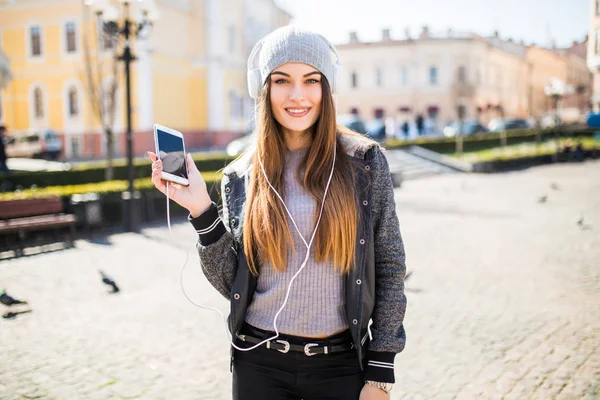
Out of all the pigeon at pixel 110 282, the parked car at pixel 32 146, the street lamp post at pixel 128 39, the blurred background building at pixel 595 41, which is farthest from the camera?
the blurred background building at pixel 595 41

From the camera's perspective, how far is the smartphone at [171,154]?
81.0 inches

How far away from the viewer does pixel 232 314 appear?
7.08 feet

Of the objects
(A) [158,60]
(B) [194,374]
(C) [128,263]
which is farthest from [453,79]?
(B) [194,374]

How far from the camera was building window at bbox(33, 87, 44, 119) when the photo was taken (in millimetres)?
32969

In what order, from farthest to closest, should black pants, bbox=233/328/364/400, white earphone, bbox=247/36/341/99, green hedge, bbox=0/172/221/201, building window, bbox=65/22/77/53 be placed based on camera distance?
building window, bbox=65/22/77/53 < green hedge, bbox=0/172/221/201 < white earphone, bbox=247/36/341/99 < black pants, bbox=233/328/364/400

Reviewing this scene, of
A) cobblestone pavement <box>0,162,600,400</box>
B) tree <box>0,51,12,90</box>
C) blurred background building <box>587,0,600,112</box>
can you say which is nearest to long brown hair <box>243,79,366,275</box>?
cobblestone pavement <box>0,162,600,400</box>

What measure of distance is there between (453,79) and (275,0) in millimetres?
20549

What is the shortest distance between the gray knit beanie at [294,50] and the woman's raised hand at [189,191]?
19.3 inches

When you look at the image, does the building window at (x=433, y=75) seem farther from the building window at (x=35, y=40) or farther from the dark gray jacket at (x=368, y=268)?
the dark gray jacket at (x=368, y=268)

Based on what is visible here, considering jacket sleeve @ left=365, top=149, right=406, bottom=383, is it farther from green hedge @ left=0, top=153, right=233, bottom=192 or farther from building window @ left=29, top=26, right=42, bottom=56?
building window @ left=29, top=26, right=42, bottom=56

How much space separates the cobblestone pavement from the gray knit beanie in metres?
2.94

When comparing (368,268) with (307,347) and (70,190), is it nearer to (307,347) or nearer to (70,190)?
(307,347)

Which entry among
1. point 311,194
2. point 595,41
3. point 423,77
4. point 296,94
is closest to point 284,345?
point 311,194

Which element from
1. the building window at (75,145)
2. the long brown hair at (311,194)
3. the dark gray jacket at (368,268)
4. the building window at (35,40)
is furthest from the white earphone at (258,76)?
the building window at (35,40)
